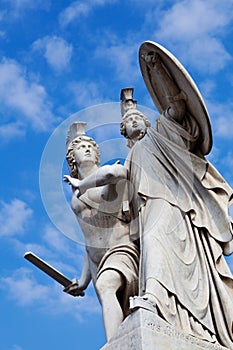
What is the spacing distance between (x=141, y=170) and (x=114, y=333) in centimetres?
206

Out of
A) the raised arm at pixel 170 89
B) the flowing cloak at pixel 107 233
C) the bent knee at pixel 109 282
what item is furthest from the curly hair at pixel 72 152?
the bent knee at pixel 109 282

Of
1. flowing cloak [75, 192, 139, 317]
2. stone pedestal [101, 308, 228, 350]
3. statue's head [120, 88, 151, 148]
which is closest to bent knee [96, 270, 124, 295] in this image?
flowing cloak [75, 192, 139, 317]

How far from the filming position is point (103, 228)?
28.2ft

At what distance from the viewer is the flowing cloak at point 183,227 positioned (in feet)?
25.3

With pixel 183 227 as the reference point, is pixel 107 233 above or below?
above

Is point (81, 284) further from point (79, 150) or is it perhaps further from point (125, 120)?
point (125, 120)

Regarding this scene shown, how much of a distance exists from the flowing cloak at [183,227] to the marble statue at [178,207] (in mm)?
10

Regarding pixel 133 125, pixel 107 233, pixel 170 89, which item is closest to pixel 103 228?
pixel 107 233

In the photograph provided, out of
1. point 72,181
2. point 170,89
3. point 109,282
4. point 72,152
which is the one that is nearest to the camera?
point 109,282

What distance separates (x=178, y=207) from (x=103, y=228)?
0.85 m

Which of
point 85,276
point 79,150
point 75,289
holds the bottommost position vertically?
point 75,289

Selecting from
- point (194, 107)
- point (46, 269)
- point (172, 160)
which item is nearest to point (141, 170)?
point (172, 160)

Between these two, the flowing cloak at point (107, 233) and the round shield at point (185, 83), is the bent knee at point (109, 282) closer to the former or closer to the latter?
the flowing cloak at point (107, 233)

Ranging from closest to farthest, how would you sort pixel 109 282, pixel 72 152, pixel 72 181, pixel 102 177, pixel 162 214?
pixel 109 282 < pixel 162 214 < pixel 102 177 < pixel 72 181 < pixel 72 152
